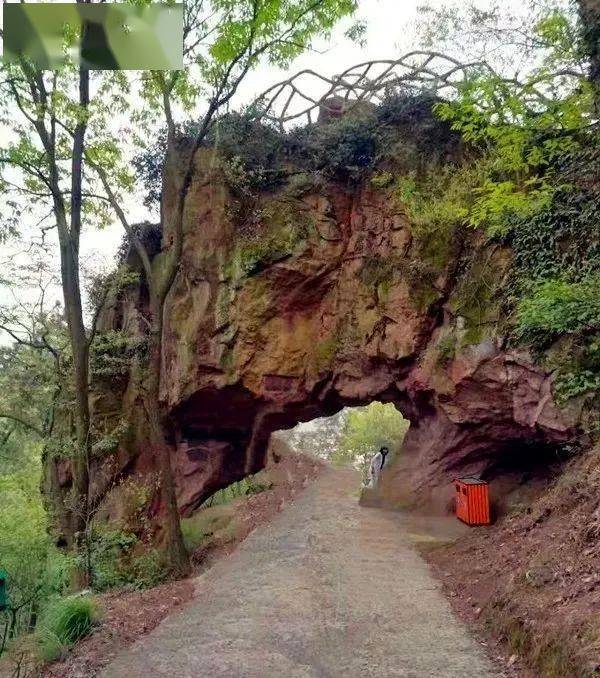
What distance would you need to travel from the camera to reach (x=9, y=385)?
13.0 meters

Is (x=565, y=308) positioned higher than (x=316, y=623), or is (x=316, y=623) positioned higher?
(x=565, y=308)

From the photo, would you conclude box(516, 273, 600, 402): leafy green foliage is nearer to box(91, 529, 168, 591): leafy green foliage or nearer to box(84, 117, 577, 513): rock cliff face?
box(84, 117, 577, 513): rock cliff face

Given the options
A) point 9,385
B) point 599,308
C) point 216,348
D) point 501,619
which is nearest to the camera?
point 501,619

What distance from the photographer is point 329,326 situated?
38.3 feet

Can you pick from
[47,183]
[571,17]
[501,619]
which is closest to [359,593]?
[501,619]

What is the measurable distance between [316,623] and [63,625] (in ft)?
8.39

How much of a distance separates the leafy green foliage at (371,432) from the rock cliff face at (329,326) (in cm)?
1918

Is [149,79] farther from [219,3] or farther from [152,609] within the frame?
[152,609]

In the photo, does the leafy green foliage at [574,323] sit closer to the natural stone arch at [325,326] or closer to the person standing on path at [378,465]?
the natural stone arch at [325,326]

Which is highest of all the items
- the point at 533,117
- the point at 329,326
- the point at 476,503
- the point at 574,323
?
the point at 533,117

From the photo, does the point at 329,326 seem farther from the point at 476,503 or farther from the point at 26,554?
the point at 26,554

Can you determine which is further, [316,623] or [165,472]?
[165,472]

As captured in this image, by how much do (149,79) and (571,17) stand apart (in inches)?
270

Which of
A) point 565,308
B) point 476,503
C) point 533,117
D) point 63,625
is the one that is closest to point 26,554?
point 63,625
